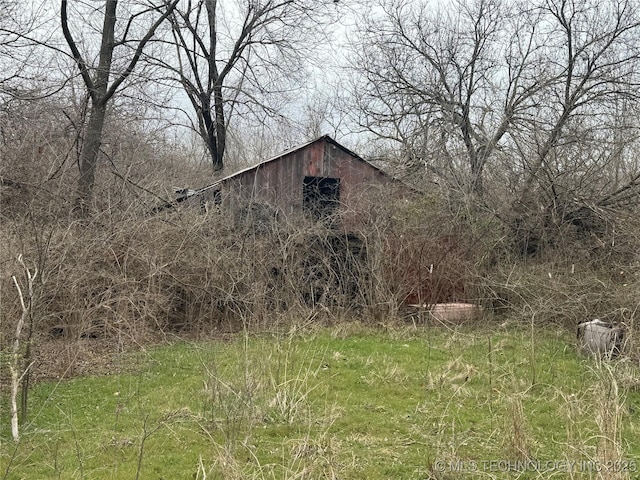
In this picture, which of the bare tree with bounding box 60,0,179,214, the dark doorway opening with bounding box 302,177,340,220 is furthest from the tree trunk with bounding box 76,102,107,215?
the dark doorway opening with bounding box 302,177,340,220

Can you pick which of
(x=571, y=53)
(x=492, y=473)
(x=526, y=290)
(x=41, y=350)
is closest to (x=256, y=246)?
(x=41, y=350)

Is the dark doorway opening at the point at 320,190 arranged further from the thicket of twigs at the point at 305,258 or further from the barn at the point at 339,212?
the thicket of twigs at the point at 305,258

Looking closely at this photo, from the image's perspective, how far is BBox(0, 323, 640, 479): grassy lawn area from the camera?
13.8ft

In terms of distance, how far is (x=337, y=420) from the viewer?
5.46 meters

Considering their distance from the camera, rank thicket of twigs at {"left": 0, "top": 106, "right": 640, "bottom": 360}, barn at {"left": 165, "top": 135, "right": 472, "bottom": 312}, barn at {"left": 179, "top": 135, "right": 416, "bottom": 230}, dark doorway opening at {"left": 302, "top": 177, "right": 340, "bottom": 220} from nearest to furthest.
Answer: thicket of twigs at {"left": 0, "top": 106, "right": 640, "bottom": 360} < barn at {"left": 165, "top": 135, "right": 472, "bottom": 312} < barn at {"left": 179, "top": 135, "right": 416, "bottom": 230} < dark doorway opening at {"left": 302, "top": 177, "right": 340, "bottom": 220}

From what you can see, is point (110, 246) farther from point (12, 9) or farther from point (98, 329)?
point (12, 9)

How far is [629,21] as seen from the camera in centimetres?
1320

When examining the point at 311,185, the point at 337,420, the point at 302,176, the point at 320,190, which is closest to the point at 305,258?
the point at 302,176

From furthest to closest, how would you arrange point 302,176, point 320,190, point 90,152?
point 320,190 < point 302,176 < point 90,152

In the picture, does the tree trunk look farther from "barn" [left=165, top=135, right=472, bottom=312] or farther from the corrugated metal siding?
the corrugated metal siding

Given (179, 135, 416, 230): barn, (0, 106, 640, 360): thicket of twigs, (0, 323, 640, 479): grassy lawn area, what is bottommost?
(0, 323, 640, 479): grassy lawn area

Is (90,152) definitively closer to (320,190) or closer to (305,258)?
(305,258)

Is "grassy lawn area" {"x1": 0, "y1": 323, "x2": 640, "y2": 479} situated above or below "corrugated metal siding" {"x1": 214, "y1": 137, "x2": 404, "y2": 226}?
below

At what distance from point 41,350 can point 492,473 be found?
6028 mm
